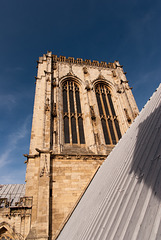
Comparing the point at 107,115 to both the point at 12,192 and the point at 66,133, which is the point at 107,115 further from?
the point at 12,192

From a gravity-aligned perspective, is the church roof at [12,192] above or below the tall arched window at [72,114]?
below

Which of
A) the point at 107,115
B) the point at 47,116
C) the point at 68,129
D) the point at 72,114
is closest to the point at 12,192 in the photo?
the point at 68,129

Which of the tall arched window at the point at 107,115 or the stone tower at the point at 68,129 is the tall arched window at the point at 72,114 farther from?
the tall arched window at the point at 107,115

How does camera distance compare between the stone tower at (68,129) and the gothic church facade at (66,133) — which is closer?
the gothic church facade at (66,133)

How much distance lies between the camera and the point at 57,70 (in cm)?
1659

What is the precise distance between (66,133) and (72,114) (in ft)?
7.25

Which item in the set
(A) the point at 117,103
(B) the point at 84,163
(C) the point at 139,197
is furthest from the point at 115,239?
(A) the point at 117,103

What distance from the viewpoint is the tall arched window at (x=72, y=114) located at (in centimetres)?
1230

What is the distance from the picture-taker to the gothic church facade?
745 cm

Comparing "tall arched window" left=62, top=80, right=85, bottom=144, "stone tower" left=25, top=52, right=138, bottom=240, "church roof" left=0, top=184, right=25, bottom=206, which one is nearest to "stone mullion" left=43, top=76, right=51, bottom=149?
"stone tower" left=25, top=52, right=138, bottom=240

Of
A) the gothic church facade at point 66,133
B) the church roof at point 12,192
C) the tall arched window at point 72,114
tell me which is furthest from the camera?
the church roof at point 12,192

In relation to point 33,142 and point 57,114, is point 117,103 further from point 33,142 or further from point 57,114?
point 33,142

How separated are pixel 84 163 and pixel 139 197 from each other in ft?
25.2

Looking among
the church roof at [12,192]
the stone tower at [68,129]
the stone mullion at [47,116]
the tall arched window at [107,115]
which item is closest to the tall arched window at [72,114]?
the stone tower at [68,129]
